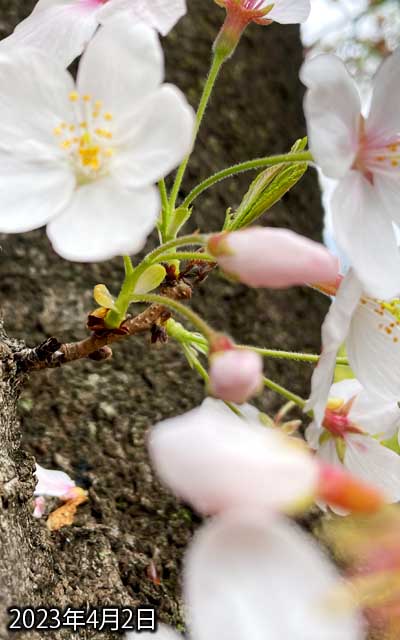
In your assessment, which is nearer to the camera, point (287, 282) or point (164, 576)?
point (287, 282)

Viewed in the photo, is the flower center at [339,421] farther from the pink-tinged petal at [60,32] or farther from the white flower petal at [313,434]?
the pink-tinged petal at [60,32]

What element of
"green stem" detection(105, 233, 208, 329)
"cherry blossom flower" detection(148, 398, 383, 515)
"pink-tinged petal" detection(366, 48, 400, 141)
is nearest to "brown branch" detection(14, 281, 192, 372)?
"green stem" detection(105, 233, 208, 329)

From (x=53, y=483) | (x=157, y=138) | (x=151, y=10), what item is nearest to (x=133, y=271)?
(x=157, y=138)

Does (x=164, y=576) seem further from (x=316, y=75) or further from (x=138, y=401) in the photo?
(x=316, y=75)

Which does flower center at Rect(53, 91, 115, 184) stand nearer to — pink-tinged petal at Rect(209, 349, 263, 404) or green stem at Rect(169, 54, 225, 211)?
green stem at Rect(169, 54, 225, 211)

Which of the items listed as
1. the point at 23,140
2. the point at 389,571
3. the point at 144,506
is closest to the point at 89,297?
the point at 144,506

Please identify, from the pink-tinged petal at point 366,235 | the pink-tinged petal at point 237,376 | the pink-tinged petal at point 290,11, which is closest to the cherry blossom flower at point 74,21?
the pink-tinged petal at point 290,11

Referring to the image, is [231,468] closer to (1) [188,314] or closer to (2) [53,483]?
(1) [188,314]
